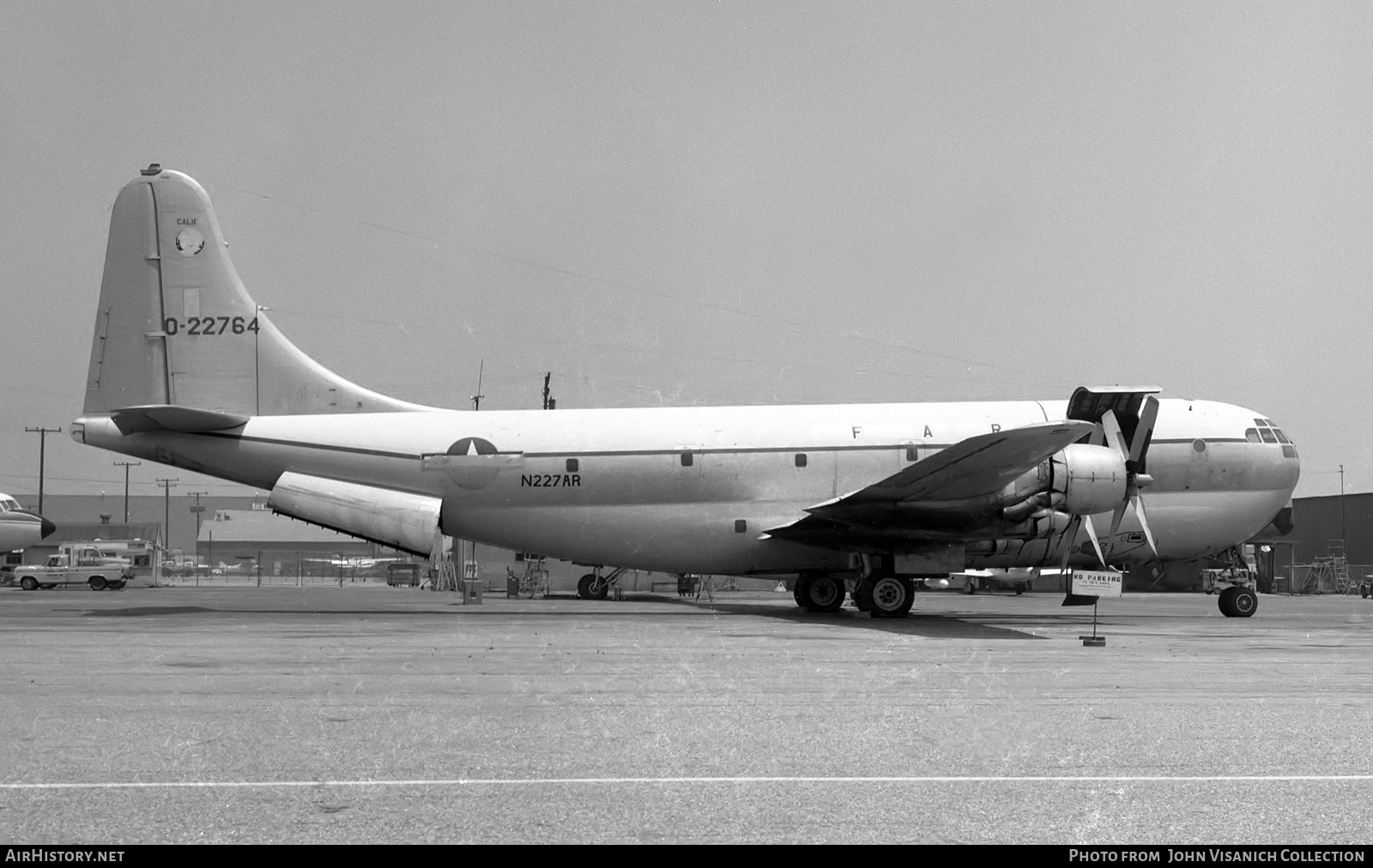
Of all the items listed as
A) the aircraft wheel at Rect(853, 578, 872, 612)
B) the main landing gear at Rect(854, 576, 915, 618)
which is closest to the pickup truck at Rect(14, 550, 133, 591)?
the aircraft wheel at Rect(853, 578, 872, 612)

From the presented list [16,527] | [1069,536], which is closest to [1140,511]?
A: [1069,536]

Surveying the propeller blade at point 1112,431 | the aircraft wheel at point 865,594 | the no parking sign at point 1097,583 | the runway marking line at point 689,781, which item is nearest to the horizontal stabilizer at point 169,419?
the aircraft wheel at point 865,594

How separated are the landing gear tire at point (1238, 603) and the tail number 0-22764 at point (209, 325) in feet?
72.1

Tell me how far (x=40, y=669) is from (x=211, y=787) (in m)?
7.69

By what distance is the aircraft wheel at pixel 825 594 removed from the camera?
26719 mm

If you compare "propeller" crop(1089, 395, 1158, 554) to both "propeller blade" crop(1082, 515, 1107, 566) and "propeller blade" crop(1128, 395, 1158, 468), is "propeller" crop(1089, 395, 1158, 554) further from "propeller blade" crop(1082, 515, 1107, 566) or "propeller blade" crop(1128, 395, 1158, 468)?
"propeller blade" crop(1082, 515, 1107, 566)

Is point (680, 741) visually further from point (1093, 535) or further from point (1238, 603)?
point (1238, 603)

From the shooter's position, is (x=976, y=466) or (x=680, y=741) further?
(x=976, y=466)

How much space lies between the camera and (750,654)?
51.4 ft

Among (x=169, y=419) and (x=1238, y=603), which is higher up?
(x=169, y=419)

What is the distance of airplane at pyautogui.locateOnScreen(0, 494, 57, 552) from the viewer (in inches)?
1818

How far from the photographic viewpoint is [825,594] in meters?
26.8

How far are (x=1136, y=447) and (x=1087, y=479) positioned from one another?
1.70 m
